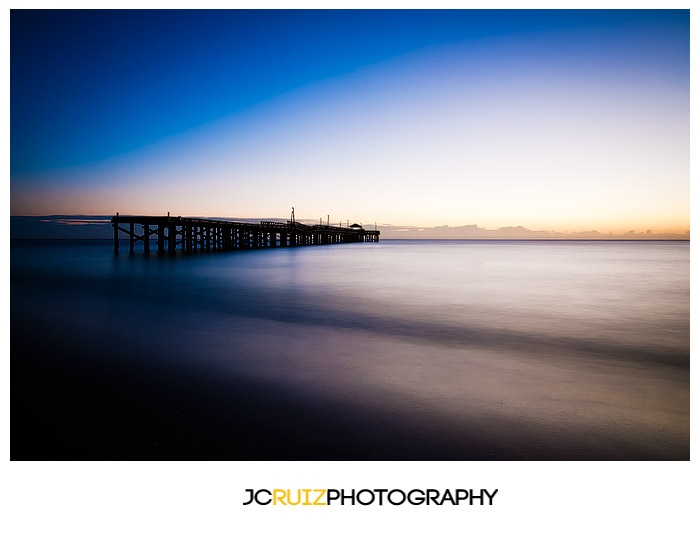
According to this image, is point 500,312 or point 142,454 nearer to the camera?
point 142,454

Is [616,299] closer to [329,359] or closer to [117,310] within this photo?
[329,359]

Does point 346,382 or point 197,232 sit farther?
point 197,232

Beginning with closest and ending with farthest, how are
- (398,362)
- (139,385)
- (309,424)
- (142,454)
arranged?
(142,454) → (309,424) → (139,385) → (398,362)

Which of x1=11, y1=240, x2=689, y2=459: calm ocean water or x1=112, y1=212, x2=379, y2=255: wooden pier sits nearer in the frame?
x1=11, y1=240, x2=689, y2=459: calm ocean water

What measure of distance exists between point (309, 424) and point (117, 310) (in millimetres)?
7093

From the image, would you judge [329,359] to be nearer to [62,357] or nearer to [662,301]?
[62,357]

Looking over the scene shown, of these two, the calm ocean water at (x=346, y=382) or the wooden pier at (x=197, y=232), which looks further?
the wooden pier at (x=197, y=232)

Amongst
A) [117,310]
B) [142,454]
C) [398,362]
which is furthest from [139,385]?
[117,310]

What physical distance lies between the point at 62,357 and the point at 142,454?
306 cm

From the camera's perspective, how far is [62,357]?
5035mm

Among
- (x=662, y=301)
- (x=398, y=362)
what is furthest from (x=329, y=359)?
(x=662, y=301)

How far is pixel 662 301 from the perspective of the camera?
36.6ft

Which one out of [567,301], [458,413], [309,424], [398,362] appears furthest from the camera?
[567,301]
